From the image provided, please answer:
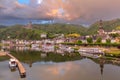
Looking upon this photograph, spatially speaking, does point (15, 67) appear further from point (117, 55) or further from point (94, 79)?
point (117, 55)

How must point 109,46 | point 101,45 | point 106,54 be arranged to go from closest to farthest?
point 106,54, point 109,46, point 101,45

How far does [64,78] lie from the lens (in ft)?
163

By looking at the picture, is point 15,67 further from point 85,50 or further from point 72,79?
point 85,50

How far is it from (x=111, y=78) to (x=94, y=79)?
13.8 feet

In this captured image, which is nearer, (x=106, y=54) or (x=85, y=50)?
(x=106, y=54)

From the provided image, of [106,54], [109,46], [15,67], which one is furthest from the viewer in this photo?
[109,46]

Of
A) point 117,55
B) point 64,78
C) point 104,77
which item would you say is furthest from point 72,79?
point 117,55

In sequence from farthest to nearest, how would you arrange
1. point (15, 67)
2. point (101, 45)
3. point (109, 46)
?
point (101, 45) → point (109, 46) → point (15, 67)

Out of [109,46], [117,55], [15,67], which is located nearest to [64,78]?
[15,67]

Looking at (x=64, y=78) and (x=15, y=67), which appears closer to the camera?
(x=64, y=78)

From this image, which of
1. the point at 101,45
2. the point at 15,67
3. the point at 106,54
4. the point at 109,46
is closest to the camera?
the point at 15,67

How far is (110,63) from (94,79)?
24.4m

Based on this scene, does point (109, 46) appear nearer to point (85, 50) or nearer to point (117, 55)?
point (85, 50)

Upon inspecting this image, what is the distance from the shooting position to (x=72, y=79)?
48.6m
